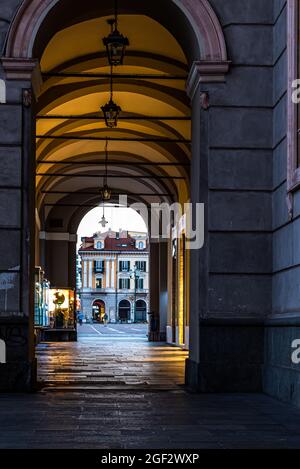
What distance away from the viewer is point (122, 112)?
26.5 metres

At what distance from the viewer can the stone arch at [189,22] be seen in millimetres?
13172

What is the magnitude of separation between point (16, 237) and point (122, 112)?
14.1 m

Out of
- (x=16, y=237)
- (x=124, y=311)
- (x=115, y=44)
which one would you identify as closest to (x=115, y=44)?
(x=115, y=44)

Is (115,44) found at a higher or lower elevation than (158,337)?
higher

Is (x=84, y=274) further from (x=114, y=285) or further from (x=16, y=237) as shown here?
(x=16, y=237)

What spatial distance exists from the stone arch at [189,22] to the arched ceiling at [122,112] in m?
Answer: 2.32

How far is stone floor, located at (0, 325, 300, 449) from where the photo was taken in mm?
7695

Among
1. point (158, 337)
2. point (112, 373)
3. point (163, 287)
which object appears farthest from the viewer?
point (158, 337)

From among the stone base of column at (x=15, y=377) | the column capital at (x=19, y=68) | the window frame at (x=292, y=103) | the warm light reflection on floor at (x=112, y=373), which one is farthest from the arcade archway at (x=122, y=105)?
the window frame at (x=292, y=103)

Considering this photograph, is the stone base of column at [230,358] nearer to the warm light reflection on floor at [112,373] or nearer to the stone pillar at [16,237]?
the warm light reflection on floor at [112,373]

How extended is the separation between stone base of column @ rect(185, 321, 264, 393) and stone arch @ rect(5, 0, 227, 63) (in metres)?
4.03

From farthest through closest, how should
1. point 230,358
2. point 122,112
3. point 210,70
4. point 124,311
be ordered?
point 124,311
point 122,112
point 210,70
point 230,358

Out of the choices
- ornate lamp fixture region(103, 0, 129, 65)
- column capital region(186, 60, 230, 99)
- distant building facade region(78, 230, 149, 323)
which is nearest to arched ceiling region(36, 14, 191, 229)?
ornate lamp fixture region(103, 0, 129, 65)
